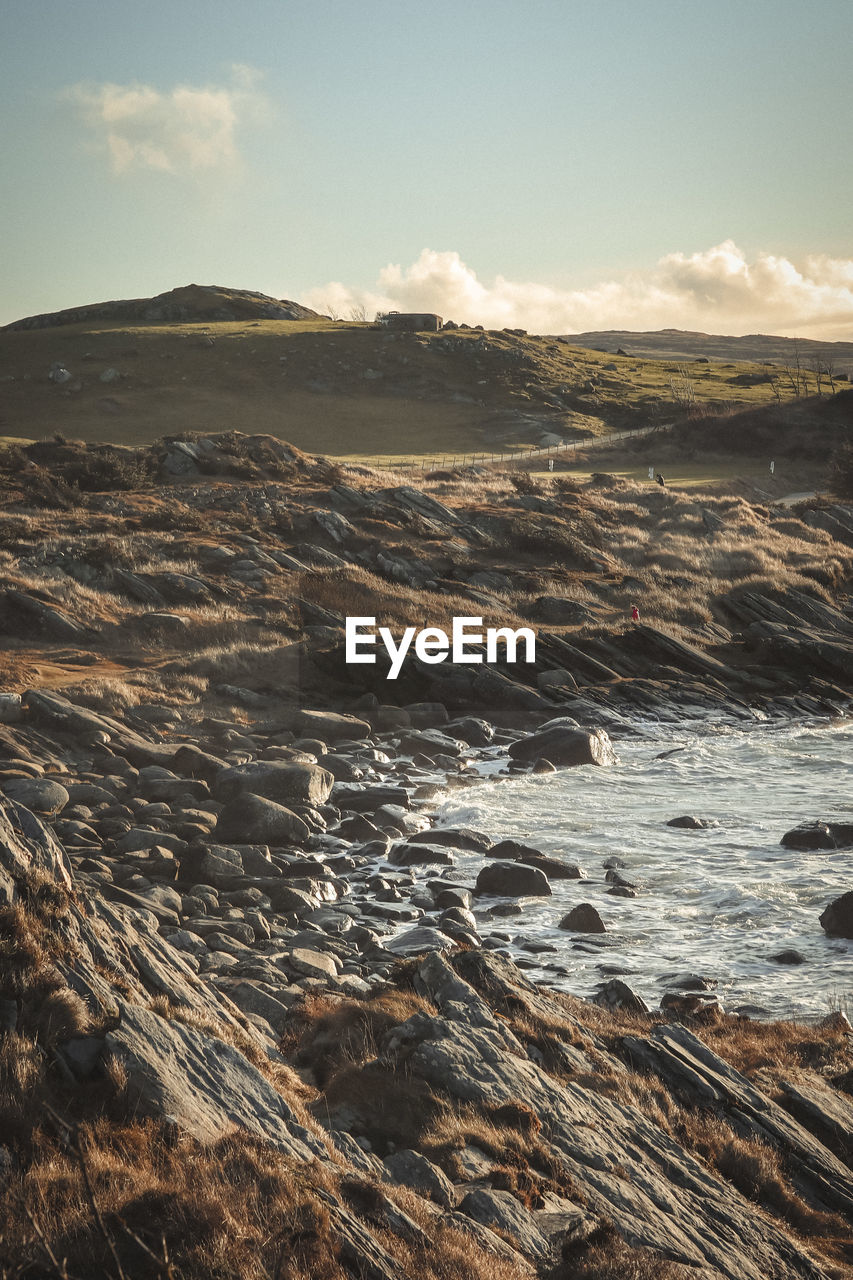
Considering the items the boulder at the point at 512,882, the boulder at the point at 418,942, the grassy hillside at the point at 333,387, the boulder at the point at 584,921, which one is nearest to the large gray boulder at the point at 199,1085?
the boulder at the point at 418,942

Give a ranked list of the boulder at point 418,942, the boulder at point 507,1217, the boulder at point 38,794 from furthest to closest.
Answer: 1. the boulder at point 38,794
2. the boulder at point 418,942
3. the boulder at point 507,1217

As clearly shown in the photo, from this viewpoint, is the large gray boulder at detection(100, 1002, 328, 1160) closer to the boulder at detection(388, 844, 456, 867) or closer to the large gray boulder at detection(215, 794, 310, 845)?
the large gray boulder at detection(215, 794, 310, 845)

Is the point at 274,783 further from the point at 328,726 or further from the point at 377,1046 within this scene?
the point at 377,1046

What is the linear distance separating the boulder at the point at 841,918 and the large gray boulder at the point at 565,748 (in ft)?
34.9

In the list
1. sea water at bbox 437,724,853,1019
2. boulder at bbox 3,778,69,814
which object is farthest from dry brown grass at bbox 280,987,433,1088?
boulder at bbox 3,778,69,814

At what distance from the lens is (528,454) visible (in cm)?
7988

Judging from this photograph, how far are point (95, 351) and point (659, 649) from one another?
297ft

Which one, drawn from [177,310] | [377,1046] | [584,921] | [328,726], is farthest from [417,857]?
[177,310]

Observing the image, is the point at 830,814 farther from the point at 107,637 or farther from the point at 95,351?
the point at 95,351

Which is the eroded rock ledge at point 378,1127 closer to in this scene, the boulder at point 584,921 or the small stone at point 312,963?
the small stone at point 312,963

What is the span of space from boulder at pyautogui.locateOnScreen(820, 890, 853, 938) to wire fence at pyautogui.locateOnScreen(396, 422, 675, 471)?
51.6 m

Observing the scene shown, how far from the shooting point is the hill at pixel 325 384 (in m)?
85.4

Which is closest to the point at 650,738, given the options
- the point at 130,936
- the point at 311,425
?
the point at 130,936

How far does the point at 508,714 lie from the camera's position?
30.2 meters
